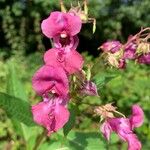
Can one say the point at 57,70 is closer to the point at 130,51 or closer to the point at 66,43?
the point at 66,43

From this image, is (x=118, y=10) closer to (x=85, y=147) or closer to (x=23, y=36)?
(x=23, y=36)

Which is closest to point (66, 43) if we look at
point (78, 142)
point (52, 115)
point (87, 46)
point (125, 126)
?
point (52, 115)

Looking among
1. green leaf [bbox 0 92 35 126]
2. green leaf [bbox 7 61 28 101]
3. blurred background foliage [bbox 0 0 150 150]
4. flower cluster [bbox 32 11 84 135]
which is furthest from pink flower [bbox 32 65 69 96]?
blurred background foliage [bbox 0 0 150 150]

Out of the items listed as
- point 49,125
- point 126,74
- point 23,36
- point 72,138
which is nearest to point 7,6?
point 23,36

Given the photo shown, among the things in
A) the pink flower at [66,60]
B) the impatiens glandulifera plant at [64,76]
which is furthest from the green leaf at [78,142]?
the pink flower at [66,60]

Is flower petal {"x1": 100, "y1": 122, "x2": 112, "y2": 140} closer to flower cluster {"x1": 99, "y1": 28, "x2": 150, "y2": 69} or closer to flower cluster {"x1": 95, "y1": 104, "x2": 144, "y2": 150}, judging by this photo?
flower cluster {"x1": 95, "y1": 104, "x2": 144, "y2": 150}

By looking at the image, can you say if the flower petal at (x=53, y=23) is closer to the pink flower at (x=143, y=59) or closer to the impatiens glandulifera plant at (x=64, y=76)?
the impatiens glandulifera plant at (x=64, y=76)
